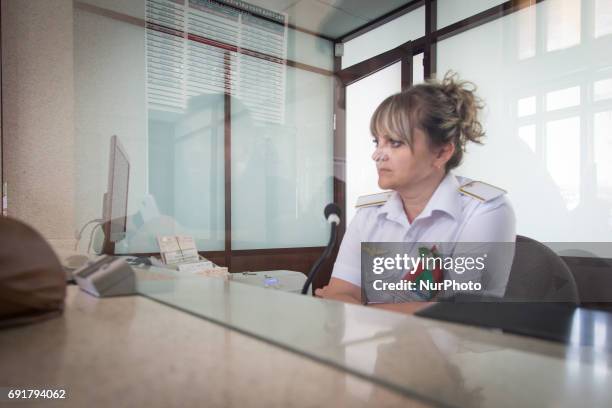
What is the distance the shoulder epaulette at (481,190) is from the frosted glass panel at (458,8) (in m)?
0.89

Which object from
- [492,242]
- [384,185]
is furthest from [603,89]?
[384,185]

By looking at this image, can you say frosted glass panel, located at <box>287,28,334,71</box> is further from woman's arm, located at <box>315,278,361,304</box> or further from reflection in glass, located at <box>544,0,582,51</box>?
woman's arm, located at <box>315,278,361,304</box>

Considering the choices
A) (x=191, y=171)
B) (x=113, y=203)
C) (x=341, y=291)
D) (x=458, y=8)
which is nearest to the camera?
(x=113, y=203)

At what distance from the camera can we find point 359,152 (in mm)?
2266

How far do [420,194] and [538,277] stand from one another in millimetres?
650

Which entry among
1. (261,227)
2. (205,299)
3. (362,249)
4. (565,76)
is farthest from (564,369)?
(261,227)

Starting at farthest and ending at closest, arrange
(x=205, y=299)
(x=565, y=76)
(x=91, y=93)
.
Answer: (x=91, y=93) → (x=565, y=76) → (x=205, y=299)

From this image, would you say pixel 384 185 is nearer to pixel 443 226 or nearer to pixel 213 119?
pixel 443 226

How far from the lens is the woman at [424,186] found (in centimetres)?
170

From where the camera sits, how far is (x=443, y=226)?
1.71 meters

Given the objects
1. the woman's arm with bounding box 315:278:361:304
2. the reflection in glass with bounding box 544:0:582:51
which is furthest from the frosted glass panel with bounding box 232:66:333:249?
the reflection in glass with bounding box 544:0:582:51

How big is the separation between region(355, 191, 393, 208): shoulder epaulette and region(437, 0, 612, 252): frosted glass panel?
0.40 m

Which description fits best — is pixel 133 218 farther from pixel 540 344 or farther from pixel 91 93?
pixel 540 344

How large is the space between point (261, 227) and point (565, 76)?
178 centimetres
